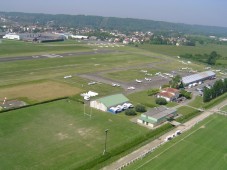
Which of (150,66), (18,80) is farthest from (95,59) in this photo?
(18,80)

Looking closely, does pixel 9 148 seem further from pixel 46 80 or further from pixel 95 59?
pixel 95 59

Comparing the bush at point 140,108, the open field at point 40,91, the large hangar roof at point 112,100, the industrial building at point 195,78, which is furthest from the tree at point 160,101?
the industrial building at point 195,78

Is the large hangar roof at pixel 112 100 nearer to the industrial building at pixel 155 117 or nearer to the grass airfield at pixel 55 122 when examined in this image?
the grass airfield at pixel 55 122

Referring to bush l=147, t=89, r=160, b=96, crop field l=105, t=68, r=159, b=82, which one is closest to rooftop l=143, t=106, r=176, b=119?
bush l=147, t=89, r=160, b=96

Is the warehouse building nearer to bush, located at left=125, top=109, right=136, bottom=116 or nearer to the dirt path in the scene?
bush, located at left=125, top=109, right=136, bottom=116

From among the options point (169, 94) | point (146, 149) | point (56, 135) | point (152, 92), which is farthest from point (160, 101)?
point (56, 135)

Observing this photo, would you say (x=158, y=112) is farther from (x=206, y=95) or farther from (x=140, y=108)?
(x=206, y=95)
